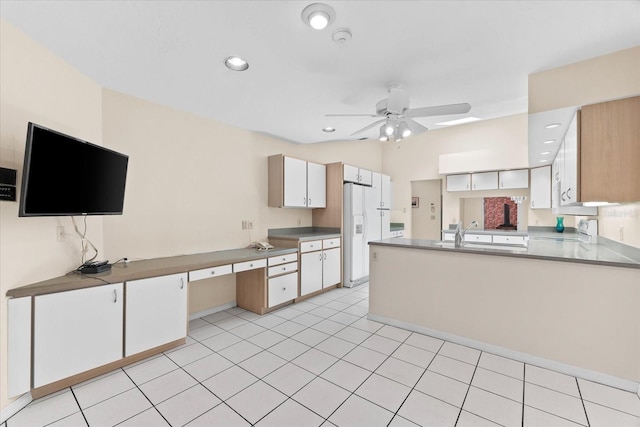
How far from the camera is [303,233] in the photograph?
4.80 metres

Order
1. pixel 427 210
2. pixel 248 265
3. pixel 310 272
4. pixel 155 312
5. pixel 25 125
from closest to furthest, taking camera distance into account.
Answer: pixel 25 125
pixel 155 312
pixel 248 265
pixel 310 272
pixel 427 210

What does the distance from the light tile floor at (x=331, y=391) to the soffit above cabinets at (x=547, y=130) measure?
211 cm

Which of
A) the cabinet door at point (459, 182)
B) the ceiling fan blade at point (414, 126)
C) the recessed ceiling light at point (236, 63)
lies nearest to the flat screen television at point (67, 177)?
the recessed ceiling light at point (236, 63)

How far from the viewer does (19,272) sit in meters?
1.91

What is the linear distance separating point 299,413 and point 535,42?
296cm

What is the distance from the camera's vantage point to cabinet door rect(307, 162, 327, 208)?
4.52 m

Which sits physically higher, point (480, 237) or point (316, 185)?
point (316, 185)

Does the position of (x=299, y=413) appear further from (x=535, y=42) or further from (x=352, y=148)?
(x=352, y=148)

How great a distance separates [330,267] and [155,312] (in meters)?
2.63

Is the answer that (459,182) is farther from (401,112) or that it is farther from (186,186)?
(186,186)

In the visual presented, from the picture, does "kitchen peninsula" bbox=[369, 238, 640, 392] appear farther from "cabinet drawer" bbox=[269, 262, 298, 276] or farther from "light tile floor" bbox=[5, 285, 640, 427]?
"cabinet drawer" bbox=[269, 262, 298, 276]

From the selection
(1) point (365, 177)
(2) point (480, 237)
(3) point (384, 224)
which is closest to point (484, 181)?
(2) point (480, 237)

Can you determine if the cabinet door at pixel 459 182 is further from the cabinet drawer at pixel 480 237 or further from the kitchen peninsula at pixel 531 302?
the kitchen peninsula at pixel 531 302

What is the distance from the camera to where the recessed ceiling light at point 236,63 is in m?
2.18
